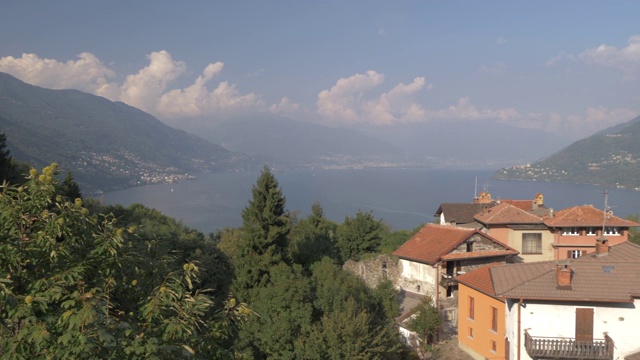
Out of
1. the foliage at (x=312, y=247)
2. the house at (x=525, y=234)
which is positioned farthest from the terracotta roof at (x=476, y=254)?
the foliage at (x=312, y=247)

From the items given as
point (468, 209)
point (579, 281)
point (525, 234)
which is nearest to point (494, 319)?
point (579, 281)

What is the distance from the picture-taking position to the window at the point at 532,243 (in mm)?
30484

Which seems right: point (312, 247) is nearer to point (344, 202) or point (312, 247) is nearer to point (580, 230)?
point (580, 230)

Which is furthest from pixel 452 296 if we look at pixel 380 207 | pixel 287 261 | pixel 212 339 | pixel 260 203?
pixel 380 207

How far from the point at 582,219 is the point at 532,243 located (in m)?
3.41

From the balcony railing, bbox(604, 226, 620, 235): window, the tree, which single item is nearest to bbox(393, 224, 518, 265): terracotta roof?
the tree

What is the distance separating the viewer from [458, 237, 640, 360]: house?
52.5 feet

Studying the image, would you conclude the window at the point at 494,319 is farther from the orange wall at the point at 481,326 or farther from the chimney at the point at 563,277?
the chimney at the point at 563,277

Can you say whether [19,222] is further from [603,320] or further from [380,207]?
[380,207]

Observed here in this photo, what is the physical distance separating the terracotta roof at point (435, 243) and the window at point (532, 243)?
426cm

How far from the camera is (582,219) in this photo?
3016cm

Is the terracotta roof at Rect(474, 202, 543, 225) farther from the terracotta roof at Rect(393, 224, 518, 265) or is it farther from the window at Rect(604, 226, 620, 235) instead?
the window at Rect(604, 226, 620, 235)

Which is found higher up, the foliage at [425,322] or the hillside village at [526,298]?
the hillside village at [526,298]

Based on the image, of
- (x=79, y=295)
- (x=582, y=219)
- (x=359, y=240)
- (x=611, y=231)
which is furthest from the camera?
(x=359, y=240)
